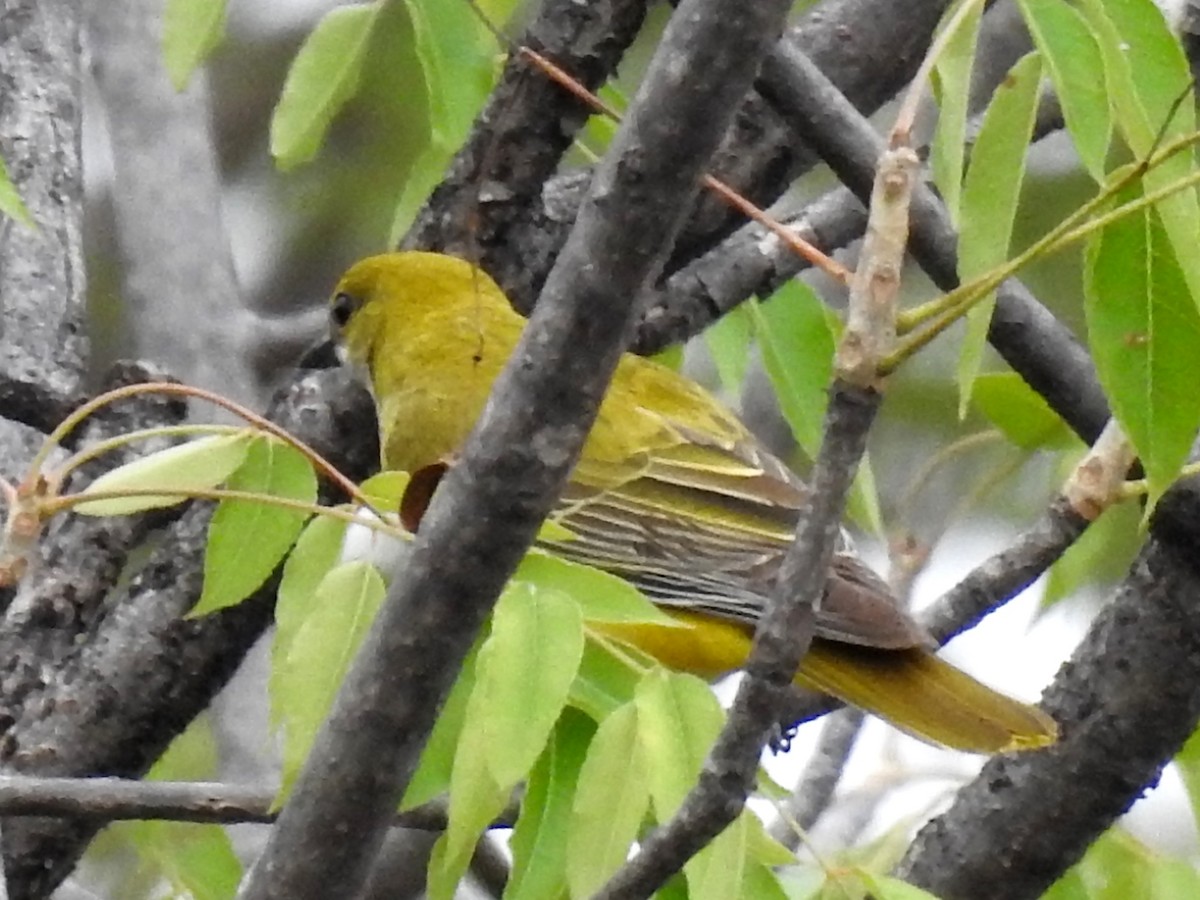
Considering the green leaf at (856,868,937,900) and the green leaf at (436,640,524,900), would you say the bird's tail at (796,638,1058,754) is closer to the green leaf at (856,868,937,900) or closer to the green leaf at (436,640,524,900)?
the green leaf at (856,868,937,900)

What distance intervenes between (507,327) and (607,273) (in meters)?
1.32

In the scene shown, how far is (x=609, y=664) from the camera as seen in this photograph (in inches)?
54.9

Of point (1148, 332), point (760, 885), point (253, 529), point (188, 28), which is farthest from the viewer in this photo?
point (188, 28)

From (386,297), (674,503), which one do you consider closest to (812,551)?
(674,503)

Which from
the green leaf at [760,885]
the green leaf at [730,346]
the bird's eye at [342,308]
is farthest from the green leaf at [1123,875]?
the bird's eye at [342,308]

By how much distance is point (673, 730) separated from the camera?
1.27 meters

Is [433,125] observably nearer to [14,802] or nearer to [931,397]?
[14,802]

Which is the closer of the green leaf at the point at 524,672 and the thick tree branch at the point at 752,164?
the green leaf at the point at 524,672

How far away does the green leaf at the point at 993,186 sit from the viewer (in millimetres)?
1205

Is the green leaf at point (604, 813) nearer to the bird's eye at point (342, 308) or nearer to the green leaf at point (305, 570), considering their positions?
the green leaf at point (305, 570)

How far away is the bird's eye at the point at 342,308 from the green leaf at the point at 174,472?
143 centimetres

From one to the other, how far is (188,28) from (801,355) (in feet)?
2.38

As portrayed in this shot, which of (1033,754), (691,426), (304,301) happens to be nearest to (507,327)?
(691,426)

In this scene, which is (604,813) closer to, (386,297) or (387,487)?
(387,487)
